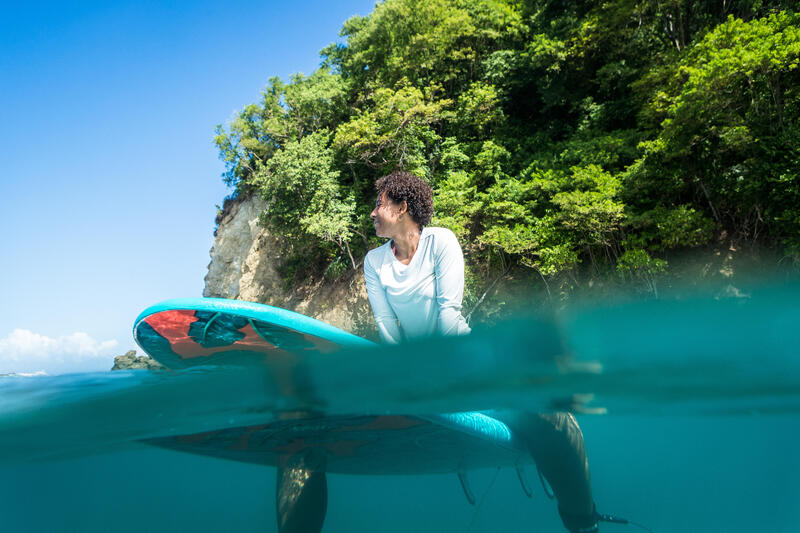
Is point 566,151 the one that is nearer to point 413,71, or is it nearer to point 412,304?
point 413,71

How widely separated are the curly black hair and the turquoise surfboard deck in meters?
1.12

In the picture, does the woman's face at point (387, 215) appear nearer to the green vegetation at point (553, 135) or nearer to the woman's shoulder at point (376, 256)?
the woman's shoulder at point (376, 256)

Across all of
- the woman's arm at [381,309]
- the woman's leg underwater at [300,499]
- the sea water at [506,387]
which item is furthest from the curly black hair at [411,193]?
the woman's leg underwater at [300,499]

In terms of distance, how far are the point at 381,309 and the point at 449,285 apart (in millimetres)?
635

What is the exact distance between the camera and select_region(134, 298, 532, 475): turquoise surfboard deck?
3.13m

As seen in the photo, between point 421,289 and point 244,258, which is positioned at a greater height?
point 244,258

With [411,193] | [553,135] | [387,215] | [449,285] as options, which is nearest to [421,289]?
[449,285]

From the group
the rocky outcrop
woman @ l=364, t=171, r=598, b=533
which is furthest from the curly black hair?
the rocky outcrop

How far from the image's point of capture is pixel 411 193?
350 cm

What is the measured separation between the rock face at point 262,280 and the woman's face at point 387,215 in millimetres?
13334

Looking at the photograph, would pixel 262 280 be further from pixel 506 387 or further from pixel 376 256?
pixel 506 387

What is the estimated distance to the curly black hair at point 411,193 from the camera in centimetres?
349

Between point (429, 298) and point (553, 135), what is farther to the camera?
point (553, 135)

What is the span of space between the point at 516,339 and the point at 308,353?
147 cm
